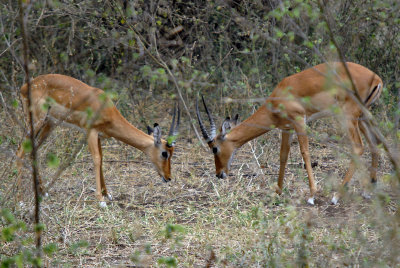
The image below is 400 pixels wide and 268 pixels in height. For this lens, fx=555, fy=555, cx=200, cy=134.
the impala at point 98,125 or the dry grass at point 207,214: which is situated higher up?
the impala at point 98,125

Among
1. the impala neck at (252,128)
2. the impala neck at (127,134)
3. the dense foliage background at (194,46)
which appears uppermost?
the dense foliage background at (194,46)

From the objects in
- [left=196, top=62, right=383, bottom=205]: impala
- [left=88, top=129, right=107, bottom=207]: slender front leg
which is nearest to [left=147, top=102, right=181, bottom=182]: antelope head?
[left=196, top=62, right=383, bottom=205]: impala

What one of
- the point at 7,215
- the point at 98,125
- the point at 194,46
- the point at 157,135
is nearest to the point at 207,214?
the point at 157,135

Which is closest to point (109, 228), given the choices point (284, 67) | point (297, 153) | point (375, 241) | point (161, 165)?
point (161, 165)

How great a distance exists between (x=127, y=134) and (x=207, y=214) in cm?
146

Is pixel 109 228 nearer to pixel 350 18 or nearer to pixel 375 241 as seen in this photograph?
pixel 375 241

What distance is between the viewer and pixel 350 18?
24.7 feet

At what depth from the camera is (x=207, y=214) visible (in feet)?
16.3

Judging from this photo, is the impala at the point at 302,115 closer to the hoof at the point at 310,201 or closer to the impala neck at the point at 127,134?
the hoof at the point at 310,201

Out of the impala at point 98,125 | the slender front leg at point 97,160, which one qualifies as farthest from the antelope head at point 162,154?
the slender front leg at point 97,160

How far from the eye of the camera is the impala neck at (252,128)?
5.77 meters

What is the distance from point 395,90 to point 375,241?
4.58 metres

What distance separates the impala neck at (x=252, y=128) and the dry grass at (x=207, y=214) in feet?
1.46

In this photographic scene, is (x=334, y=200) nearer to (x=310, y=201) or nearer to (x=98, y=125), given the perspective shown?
(x=310, y=201)
